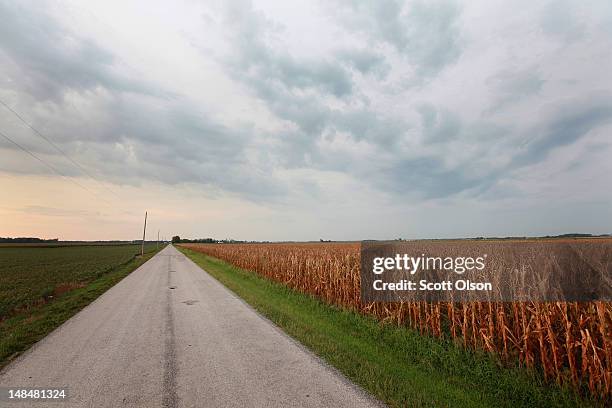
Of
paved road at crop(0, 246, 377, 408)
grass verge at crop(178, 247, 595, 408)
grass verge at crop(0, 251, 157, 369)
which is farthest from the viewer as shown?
grass verge at crop(0, 251, 157, 369)

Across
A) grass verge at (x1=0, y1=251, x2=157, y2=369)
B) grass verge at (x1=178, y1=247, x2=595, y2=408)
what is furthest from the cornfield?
grass verge at (x1=0, y1=251, x2=157, y2=369)

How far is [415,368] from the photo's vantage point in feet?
19.5

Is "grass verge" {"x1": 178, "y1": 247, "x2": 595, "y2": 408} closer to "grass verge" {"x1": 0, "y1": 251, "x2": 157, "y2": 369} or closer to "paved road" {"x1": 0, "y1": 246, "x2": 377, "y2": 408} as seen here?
"paved road" {"x1": 0, "y1": 246, "x2": 377, "y2": 408}

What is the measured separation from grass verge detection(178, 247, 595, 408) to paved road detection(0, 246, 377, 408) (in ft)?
1.52

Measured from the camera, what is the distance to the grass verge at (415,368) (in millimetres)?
4801

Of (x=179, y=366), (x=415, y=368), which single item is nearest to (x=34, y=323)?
(x=179, y=366)

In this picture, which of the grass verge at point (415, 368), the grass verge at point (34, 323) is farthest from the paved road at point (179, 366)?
the grass verge at point (415, 368)

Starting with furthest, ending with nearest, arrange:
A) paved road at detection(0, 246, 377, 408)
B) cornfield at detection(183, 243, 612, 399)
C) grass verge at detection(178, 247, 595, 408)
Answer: cornfield at detection(183, 243, 612, 399)
grass verge at detection(178, 247, 595, 408)
paved road at detection(0, 246, 377, 408)

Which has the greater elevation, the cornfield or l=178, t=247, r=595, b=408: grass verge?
the cornfield

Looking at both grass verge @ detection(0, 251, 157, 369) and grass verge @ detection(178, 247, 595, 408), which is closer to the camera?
grass verge @ detection(178, 247, 595, 408)

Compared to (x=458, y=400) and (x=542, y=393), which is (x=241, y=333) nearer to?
(x=458, y=400)

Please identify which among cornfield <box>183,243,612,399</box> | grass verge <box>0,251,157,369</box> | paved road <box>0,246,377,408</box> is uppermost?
cornfield <box>183,243,612,399</box>

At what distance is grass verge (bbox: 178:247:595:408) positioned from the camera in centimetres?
480

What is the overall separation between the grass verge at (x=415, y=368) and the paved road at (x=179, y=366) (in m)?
0.46
